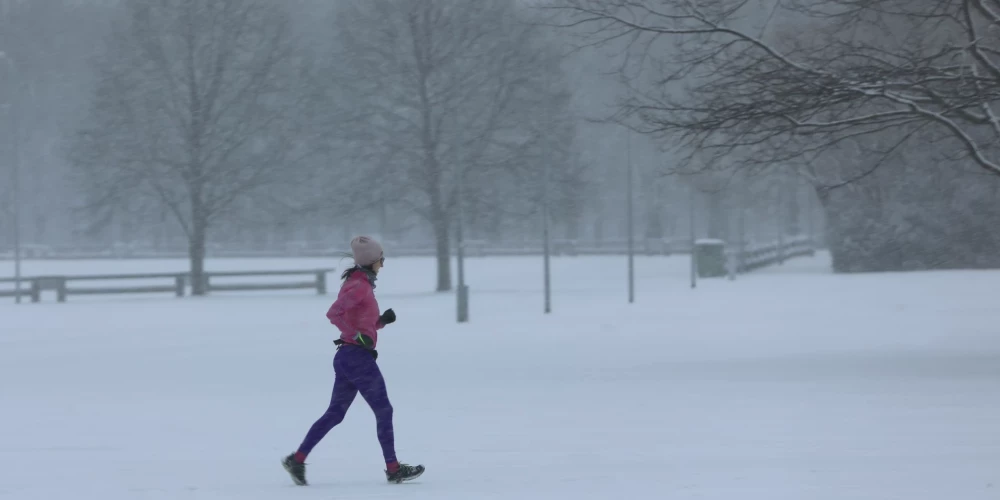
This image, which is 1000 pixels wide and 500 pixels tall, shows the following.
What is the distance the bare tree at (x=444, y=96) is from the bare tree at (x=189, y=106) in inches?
115

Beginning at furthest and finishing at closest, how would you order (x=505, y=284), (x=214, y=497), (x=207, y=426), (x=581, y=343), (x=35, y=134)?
(x=35, y=134) → (x=505, y=284) → (x=581, y=343) → (x=207, y=426) → (x=214, y=497)

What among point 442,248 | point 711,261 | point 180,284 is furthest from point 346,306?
point 711,261

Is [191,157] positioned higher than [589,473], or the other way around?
[191,157]

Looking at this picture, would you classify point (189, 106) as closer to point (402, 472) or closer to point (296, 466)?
point (296, 466)

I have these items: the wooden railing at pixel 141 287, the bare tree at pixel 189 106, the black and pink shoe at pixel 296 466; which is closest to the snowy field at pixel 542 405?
the black and pink shoe at pixel 296 466

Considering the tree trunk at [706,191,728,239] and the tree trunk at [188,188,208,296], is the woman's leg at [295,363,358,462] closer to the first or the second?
the tree trunk at [188,188,208,296]

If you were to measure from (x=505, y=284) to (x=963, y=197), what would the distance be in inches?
608

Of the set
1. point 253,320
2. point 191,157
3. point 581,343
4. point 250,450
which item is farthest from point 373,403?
point 191,157

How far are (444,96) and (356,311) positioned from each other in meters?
24.5

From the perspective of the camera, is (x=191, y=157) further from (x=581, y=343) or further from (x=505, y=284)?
(x=581, y=343)

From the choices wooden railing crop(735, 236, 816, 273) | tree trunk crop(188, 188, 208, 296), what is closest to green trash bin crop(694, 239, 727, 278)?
wooden railing crop(735, 236, 816, 273)

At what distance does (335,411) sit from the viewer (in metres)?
7.47

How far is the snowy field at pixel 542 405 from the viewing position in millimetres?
7684

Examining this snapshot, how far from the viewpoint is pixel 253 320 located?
25.0 meters
